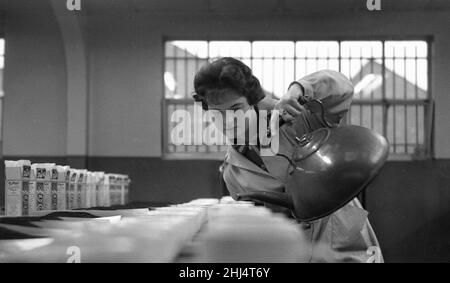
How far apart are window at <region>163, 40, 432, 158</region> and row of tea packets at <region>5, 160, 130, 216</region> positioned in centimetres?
14

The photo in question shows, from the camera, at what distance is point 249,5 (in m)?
0.59

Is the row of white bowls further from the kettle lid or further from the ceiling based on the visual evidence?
the ceiling

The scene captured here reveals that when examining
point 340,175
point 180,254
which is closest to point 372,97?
point 340,175

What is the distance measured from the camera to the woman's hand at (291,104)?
0.43m

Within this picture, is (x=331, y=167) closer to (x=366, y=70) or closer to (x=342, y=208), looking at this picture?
(x=342, y=208)

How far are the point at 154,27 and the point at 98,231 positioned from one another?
0.44 metres

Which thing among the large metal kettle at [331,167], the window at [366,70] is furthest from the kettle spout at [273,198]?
the window at [366,70]

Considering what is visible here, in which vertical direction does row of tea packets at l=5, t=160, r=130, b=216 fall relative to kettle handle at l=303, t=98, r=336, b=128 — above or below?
below

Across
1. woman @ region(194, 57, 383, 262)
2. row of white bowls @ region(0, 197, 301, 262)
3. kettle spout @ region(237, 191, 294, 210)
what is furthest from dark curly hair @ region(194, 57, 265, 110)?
row of white bowls @ region(0, 197, 301, 262)

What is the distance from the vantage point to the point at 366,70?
60 cm

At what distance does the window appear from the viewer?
55cm

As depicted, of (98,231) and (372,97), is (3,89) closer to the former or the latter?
(372,97)

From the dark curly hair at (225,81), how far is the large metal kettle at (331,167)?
128 millimetres

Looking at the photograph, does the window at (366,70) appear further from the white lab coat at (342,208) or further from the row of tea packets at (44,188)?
the row of tea packets at (44,188)
